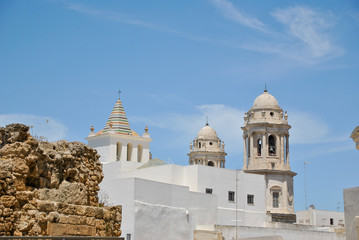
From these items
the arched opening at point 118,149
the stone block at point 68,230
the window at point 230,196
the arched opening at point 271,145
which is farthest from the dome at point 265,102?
the stone block at point 68,230

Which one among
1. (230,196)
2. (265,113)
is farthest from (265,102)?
(230,196)

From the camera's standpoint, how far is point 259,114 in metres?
44.2

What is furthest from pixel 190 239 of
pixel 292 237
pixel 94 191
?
pixel 94 191

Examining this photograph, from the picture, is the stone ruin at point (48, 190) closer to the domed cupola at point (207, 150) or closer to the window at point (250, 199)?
the window at point (250, 199)

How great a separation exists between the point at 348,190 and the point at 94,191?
20.3 feet

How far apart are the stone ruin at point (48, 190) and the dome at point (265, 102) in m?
35.1

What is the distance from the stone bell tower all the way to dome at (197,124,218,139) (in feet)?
56.4

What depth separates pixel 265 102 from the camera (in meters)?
44.6

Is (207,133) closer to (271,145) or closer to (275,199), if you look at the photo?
(271,145)

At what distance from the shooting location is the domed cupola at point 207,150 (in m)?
60.0

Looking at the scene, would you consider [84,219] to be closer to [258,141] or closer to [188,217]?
[188,217]

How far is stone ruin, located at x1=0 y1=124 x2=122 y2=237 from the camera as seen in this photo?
27.7 feet

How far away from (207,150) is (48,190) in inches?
2017

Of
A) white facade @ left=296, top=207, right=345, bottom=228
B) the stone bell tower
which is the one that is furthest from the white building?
white facade @ left=296, top=207, right=345, bottom=228
